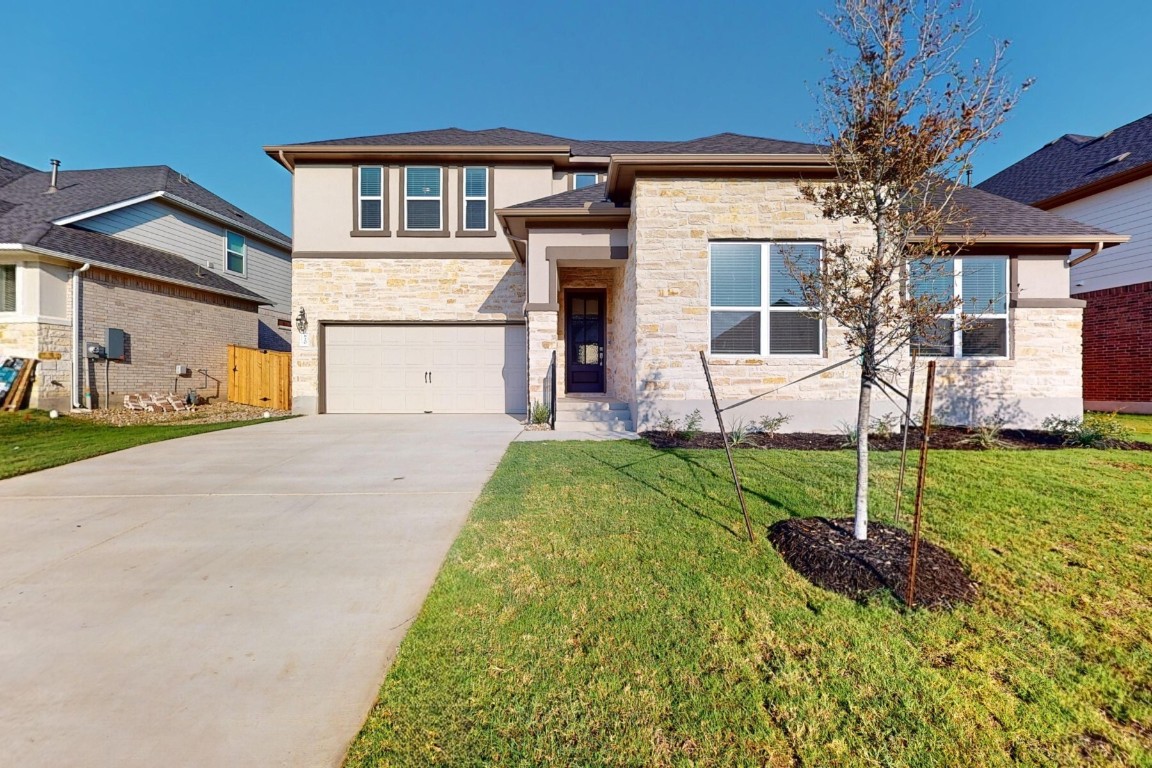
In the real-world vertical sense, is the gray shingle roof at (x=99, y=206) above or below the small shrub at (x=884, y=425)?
above

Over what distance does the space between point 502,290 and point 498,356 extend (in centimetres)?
161

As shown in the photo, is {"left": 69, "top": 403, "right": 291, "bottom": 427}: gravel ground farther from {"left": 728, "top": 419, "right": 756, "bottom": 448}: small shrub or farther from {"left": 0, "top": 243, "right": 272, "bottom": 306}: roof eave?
{"left": 728, "top": 419, "right": 756, "bottom": 448}: small shrub

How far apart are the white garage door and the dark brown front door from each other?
1329mm

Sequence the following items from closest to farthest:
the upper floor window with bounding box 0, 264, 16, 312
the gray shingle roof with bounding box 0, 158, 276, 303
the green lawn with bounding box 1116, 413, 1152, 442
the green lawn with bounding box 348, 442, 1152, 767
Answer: the green lawn with bounding box 348, 442, 1152, 767 → the green lawn with bounding box 1116, 413, 1152, 442 → the upper floor window with bounding box 0, 264, 16, 312 → the gray shingle roof with bounding box 0, 158, 276, 303

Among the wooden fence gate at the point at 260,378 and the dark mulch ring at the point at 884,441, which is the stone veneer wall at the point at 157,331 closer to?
the wooden fence gate at the point at 260,378

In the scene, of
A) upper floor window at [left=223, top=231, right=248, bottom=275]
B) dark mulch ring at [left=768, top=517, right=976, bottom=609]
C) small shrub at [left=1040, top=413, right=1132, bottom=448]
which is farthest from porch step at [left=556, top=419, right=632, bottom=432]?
upper floor window at [left=223, top=231, right=248, bottom=275]

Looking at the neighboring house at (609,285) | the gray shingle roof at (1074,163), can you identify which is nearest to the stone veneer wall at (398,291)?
the neighboring house at (609,285)

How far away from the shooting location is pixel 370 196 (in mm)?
11859

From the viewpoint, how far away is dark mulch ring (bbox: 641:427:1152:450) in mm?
6664

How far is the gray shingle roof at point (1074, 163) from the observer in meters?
11.8

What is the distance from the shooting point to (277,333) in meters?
17.7

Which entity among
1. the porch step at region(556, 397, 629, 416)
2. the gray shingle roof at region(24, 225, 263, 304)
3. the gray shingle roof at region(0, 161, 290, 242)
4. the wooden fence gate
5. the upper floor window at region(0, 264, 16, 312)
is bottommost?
the porch step at region(556, 397, 629, 416)

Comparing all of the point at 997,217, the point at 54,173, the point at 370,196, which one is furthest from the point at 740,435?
the point at 54,173

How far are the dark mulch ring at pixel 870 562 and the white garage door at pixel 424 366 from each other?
9.18 m
